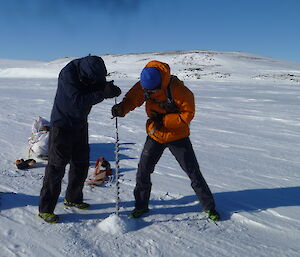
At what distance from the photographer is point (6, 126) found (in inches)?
299

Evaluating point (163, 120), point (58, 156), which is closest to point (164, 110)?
point (163, 120)

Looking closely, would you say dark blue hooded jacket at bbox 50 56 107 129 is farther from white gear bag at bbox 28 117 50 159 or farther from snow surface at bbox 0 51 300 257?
white gear bag at bbox 28 117 50 159

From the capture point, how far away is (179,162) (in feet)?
11.1

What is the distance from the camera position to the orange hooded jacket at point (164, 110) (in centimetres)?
305

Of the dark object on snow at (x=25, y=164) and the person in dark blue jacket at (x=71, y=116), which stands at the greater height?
the person in dark blue jacket at (x=71, y=116)

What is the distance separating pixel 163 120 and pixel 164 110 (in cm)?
10

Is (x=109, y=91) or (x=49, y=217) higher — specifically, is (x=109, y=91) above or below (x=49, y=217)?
above

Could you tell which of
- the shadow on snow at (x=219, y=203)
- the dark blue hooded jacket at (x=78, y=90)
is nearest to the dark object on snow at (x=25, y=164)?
the shadow on snow at (x=219, y=203)

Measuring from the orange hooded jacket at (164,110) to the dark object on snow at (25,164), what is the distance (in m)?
2.20

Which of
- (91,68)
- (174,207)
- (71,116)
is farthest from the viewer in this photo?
(174,207)

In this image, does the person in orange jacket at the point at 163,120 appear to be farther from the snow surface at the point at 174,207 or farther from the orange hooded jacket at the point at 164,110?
the snow surface at the point at 174,207

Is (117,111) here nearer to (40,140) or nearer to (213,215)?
(213,215)

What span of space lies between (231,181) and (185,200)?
99 centimetres

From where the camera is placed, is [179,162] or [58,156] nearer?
[58,156]
